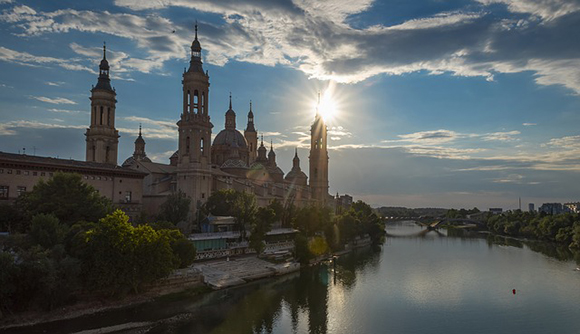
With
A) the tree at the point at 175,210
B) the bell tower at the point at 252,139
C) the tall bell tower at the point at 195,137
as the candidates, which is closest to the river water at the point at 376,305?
the tree at the point at 175,210

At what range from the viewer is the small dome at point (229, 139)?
10303 centimetres

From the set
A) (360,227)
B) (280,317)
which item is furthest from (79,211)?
(360,227)

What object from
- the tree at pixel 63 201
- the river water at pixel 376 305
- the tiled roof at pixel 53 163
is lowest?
the river water at pixel 376 305

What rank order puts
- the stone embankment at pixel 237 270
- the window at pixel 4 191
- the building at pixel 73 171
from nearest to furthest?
1. the stone embankment at pixel 237 270
2. the window at pixel 4 191
3. the building at pixel 73 171

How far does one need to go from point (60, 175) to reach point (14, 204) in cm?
642

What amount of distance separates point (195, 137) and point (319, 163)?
51.7m

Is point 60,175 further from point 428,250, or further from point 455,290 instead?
point 428,250

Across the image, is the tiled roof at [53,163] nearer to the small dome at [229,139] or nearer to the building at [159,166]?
the building at [159,166]

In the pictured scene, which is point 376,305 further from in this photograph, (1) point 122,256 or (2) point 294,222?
(2) point 294,222

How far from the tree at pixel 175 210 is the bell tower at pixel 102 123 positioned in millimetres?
20481

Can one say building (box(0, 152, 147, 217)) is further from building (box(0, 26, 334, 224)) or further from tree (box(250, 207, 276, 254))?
tree (box(250, 207, 276, 254))

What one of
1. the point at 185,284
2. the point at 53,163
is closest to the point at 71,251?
the point at 185,284

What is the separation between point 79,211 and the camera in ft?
153

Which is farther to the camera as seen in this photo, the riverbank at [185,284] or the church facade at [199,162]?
the church facade at [199,162]
